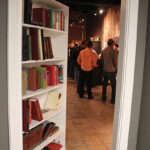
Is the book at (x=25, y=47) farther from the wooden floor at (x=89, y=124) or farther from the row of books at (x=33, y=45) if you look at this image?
the wooden floor at (x=89, y=124)

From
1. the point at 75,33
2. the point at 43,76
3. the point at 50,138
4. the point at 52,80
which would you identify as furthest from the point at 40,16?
the point at 75,33

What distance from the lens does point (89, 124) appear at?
3723 millimetres

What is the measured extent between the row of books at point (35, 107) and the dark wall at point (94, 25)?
7.35m

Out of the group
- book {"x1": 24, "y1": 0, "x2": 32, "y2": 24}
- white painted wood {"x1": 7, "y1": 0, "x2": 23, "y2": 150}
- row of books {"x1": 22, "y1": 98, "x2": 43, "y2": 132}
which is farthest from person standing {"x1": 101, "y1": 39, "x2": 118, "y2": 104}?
white painted wood {"x1": 7, "y1": 0, "x2": 23, "y2": 150}

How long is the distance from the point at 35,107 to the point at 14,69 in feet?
2.64

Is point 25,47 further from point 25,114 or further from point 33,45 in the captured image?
point 25,114

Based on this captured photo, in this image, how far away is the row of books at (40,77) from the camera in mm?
2014

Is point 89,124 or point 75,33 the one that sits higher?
point 75,33

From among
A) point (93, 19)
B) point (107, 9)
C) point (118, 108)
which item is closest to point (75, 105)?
point (118, 108)

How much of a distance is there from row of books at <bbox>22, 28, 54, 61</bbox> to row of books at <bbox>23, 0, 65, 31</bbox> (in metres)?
0.12

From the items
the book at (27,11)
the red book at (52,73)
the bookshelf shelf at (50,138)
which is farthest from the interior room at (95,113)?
the book at (27,11)

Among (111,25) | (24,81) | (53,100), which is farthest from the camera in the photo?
(111,25)

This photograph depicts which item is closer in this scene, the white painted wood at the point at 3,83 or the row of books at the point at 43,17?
the white painted wood at the point at 3,83

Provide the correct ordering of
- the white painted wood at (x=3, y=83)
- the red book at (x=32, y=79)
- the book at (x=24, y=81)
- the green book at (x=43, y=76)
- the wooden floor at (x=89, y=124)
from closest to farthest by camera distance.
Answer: the white painted wood at (x=3, y=83), the book at (x=24, y=81), the red book at (x=32, y=79), the green book at (x=43, y=76), the wooden floor at (x=89, y=124)
